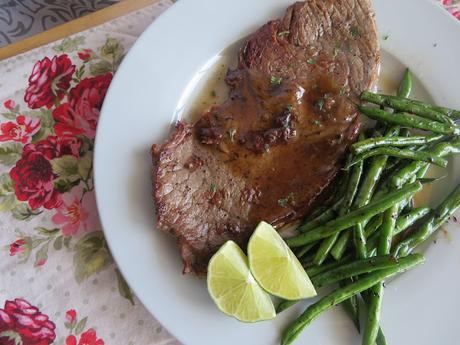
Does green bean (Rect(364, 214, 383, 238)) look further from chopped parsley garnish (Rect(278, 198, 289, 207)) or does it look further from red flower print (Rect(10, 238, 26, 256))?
red flower print (Rect(10, 238, 26, 256))

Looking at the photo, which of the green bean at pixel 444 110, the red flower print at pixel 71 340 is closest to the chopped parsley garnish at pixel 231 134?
the green bean at pixel 444 110

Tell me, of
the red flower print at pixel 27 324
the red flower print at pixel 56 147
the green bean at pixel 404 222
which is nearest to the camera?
the red flower print at pixel 27 324

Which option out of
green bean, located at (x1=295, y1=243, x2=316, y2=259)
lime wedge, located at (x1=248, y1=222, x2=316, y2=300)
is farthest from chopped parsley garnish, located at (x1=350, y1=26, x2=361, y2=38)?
lime wedge, located at (x1=248, y1=222, x2=316, y2=300)

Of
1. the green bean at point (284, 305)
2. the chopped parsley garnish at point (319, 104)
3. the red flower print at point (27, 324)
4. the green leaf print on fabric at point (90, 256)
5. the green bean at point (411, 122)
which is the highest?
the green bean at point (411, 122)

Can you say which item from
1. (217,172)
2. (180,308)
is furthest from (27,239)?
(217,172)

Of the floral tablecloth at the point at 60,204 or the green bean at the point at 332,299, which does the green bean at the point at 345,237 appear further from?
the floral tablecloth at the point at 60,204

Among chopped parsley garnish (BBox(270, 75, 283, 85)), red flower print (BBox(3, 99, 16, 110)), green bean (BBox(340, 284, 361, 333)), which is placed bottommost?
red flower print (BBox(3, 99, 16, 110))
